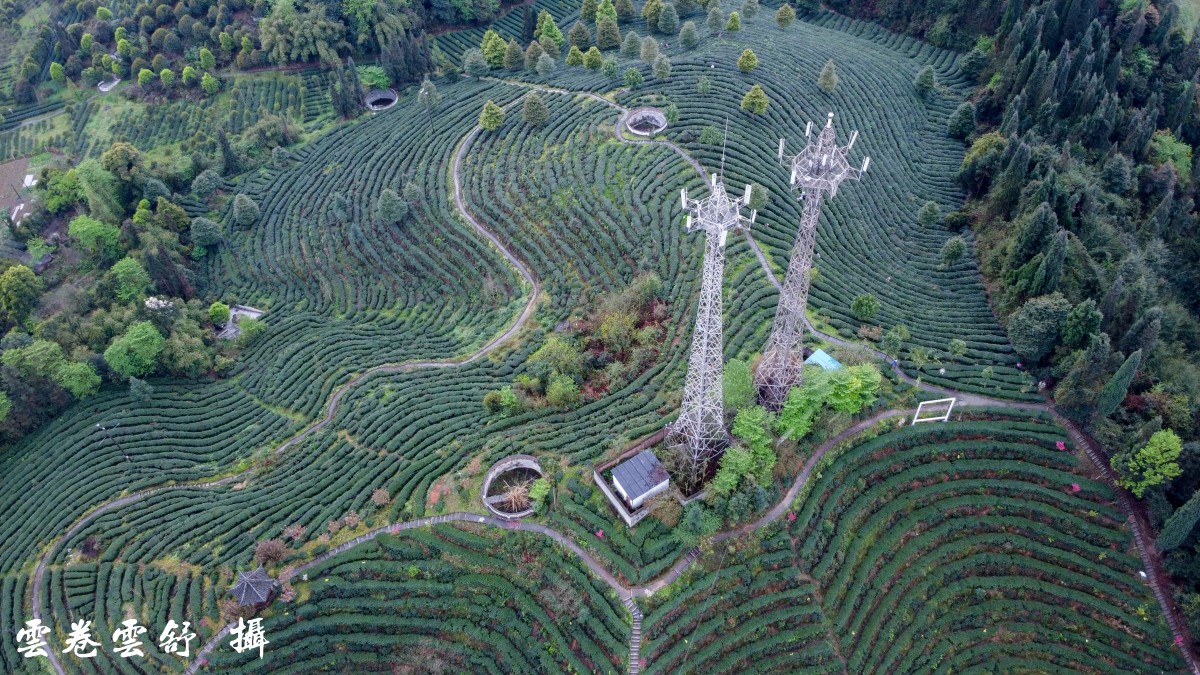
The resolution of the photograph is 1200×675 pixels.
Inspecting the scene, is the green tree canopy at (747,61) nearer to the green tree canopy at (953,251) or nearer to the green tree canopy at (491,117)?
the green tree canopy at (491,117)

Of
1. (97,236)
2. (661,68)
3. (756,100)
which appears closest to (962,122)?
(756,100)

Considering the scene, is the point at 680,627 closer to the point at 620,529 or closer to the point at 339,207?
the point at 620,529

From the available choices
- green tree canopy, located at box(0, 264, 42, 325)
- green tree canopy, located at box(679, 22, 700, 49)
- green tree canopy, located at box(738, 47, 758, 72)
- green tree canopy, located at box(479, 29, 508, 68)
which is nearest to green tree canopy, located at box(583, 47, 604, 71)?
green tree canopy, located at box(679, 22, 700, 49)

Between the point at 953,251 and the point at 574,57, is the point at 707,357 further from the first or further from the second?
the point at 574,57

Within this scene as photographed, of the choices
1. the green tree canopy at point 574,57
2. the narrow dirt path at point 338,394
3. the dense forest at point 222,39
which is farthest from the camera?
the dense forest at point 222,39

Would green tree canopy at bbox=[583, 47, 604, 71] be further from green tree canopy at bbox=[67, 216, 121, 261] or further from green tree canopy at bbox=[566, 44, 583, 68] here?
green tree canopy at bbox=[67, 216, 121, 261]

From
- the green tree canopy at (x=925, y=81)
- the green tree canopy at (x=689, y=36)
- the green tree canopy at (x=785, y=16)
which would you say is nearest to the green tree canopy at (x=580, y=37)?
the green tree canopy at (x=689, y=36)

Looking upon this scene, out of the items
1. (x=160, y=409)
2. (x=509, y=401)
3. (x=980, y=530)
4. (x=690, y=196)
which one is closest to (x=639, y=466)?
(x=509, y=401)
